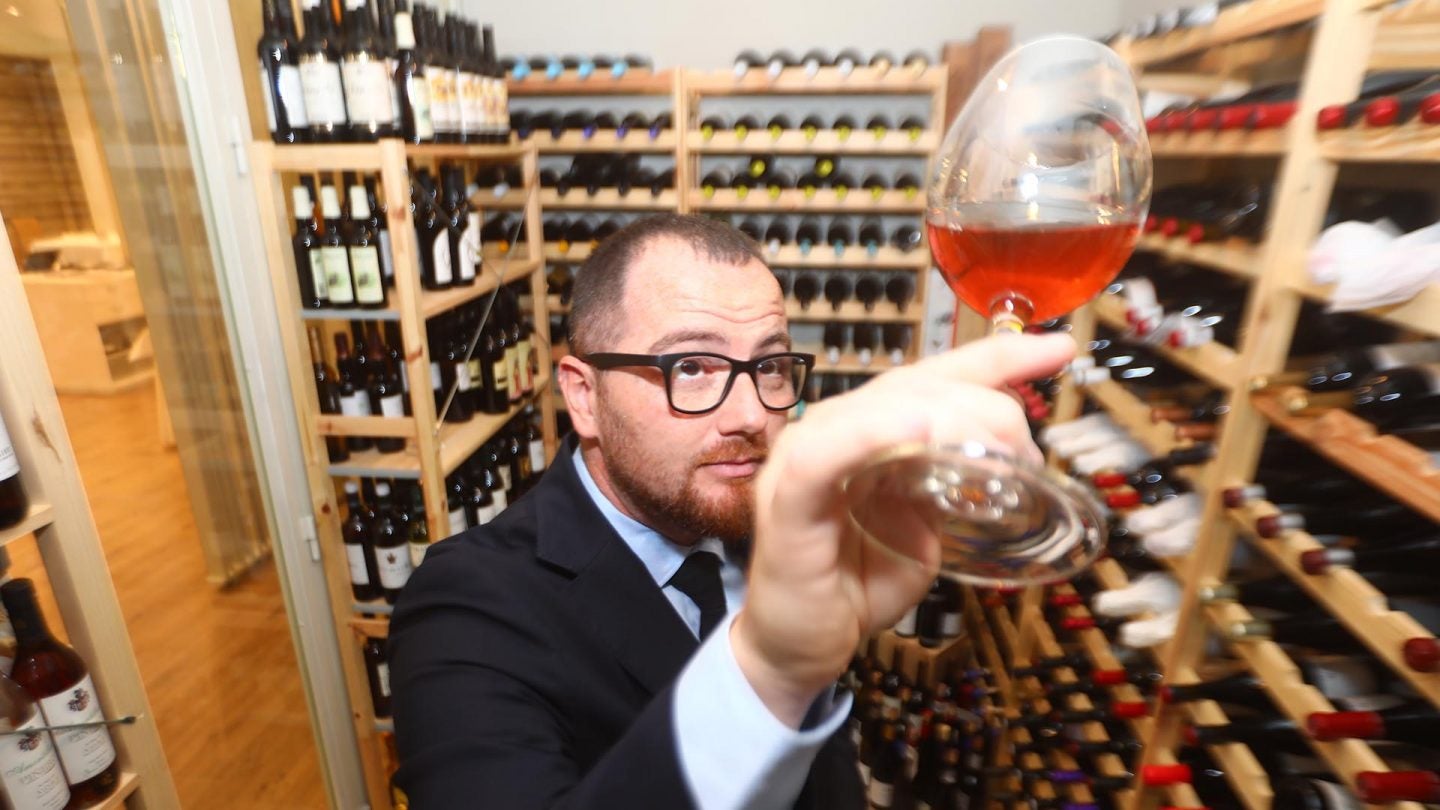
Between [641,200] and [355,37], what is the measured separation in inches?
45.6

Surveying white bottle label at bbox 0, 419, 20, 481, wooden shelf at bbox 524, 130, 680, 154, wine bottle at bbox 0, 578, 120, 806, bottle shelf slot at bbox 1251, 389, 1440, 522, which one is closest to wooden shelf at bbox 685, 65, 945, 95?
wooden shelf at bbox 524, 130, 680, 154

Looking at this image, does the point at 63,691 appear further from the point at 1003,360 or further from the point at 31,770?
the point at 1003,360

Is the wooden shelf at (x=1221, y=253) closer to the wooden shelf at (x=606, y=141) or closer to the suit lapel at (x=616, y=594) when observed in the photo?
the suit lapel at (x=616, y=594)

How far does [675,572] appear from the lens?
1119 millimetres

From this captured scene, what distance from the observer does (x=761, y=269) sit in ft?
3.84

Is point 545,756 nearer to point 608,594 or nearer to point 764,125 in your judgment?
point 608,594

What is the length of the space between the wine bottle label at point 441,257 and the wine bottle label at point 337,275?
30 cm

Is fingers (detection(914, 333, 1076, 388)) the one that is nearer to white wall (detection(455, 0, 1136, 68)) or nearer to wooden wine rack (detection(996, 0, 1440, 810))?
wooden wine rack (detection(996, 0, 1440, 810))

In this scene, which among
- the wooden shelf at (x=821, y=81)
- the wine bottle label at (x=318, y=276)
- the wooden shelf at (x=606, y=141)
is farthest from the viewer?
the wooden shelf at (x=606, y=141)

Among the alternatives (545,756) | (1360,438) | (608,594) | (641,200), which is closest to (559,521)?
(608,594)

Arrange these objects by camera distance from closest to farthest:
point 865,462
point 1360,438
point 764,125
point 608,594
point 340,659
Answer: point 865,462 → point 1360,438 → point 608,594 → point 340,659 → point 764,125

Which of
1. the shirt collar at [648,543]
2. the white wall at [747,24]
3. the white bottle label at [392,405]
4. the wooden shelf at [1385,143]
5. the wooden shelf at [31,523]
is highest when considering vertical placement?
the white wall at [747,24]

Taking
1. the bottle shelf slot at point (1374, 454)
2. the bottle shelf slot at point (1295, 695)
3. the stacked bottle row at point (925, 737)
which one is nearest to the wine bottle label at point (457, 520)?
the stacked bottle row at point (925, 737)

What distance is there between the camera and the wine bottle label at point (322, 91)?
1749 mm
